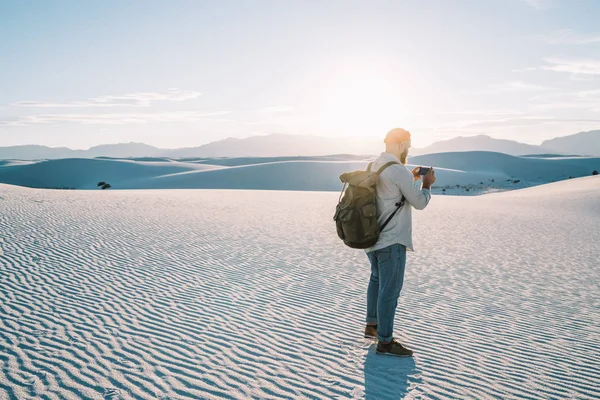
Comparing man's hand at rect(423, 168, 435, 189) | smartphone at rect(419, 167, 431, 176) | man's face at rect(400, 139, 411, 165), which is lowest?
man's hand at rect(423, 168, 435, 189)

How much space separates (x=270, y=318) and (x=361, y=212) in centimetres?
226

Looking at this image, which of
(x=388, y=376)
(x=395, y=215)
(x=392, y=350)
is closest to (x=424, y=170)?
(x=395, y=215)

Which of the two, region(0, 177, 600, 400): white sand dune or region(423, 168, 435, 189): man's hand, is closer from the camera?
region(0, 177, 600, 400): white sand dune

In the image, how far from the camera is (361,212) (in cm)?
409

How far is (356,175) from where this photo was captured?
417cm

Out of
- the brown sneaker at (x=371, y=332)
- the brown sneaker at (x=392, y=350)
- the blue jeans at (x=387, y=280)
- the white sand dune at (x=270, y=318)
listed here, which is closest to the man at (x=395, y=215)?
the blue jeans at (x=387, y=280)

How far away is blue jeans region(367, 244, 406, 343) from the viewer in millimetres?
4234

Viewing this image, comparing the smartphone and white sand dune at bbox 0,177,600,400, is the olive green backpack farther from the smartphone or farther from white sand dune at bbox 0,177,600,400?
white sand dune at bbox 0,177,600,400

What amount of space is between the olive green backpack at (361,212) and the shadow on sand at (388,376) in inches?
44.5

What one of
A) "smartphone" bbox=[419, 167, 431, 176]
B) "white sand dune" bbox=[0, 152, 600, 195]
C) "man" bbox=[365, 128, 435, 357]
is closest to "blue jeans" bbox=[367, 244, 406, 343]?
"man" bbox=[365, 128, 435, 357]

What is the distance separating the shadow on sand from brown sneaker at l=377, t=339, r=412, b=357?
0.05 meters

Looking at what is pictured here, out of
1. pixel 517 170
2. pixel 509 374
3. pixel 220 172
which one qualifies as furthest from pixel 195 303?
pixel 517 170

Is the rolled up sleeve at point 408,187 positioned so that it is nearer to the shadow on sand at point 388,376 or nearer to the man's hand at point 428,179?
the man's hand at point 428,179

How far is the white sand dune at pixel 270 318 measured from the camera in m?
3.92
